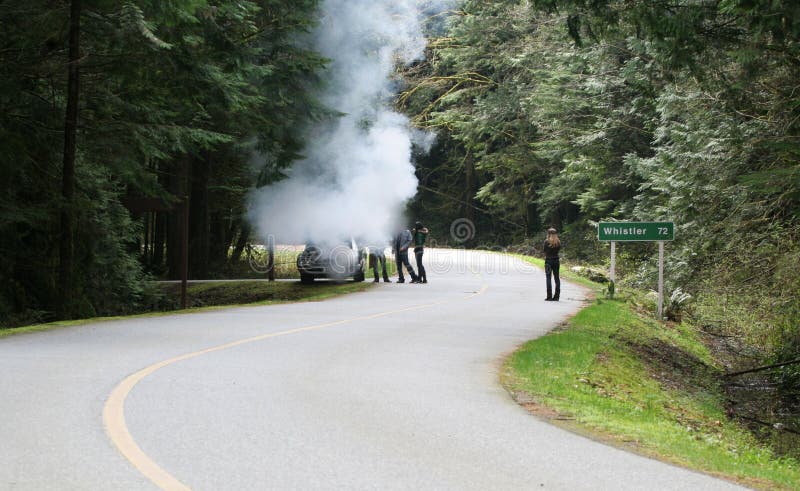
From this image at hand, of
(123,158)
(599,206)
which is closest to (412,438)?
(123,158)

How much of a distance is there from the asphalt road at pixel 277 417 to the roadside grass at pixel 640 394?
1.39ft

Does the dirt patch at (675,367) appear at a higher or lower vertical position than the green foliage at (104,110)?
lower

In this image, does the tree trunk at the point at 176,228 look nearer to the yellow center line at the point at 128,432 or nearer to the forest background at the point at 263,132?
the forest background at the point at 263,132

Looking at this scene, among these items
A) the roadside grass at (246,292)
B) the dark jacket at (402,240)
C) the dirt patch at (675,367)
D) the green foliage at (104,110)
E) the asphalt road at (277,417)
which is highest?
the green foliage at (104,110)

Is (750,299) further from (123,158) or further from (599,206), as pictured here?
(599,206)

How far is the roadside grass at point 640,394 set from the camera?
7.34 m

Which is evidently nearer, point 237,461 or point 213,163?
point 237,461

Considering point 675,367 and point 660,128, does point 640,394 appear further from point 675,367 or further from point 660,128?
point 660,128

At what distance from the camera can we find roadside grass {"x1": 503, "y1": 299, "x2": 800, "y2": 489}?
24.1ft

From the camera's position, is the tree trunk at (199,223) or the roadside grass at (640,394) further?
the tree trunk at (199,223)

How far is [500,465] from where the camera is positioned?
6238 mm

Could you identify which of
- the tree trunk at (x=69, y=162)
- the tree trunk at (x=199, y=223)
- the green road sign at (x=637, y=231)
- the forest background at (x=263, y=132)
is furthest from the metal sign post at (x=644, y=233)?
the tree trunk at (x=199, y=223)

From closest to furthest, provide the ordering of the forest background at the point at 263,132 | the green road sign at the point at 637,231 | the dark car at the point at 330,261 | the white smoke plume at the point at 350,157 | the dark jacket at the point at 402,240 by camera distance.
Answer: the forest background at the point at 263,132 < the green road sign at the point at 637,231 < the dark jacket at the point at 402,240 < the dark car at the point at 330,261 < the white smoke plume at the point at 350,157

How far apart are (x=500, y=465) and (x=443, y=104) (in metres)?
52.0
